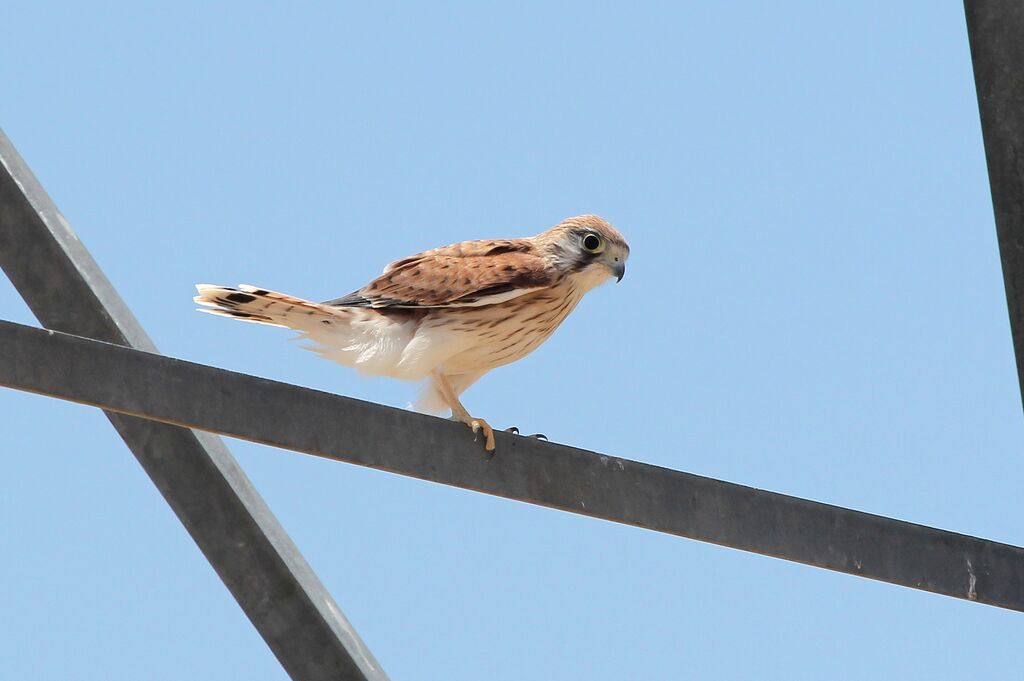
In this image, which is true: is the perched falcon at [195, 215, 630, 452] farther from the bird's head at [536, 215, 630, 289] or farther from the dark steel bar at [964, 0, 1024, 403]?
the dark steel bar at [964, 0, 1024, 403]

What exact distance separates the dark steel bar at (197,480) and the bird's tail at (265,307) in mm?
958

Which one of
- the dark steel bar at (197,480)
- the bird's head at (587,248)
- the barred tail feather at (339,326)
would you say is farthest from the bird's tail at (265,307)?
the dark steel bar at (197,480)

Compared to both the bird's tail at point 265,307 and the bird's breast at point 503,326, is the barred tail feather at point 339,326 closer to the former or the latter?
the bird's tail at point 265,307

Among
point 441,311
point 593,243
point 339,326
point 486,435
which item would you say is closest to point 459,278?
point 441,311

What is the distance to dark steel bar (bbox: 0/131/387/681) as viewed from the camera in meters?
2.97

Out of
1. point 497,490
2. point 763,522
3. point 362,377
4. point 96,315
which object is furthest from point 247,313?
point 763,522

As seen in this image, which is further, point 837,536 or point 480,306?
point 480,306

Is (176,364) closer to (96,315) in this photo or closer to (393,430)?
(393,430)

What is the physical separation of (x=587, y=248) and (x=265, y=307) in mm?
984

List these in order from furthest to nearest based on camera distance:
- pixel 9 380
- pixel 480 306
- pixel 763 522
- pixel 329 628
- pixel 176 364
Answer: pixel 480 306 → pixel 329 628 → pixel 763 522 → pixel 176 364 → pixel 9 380

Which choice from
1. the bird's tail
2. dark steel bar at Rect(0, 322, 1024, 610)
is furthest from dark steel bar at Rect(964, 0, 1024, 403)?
the bird's tail

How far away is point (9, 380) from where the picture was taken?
225cm

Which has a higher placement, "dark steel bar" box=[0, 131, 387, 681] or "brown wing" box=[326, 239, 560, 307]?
"brown wing" box=[326, 239, 560, 307]

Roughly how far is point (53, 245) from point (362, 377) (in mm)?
1414
